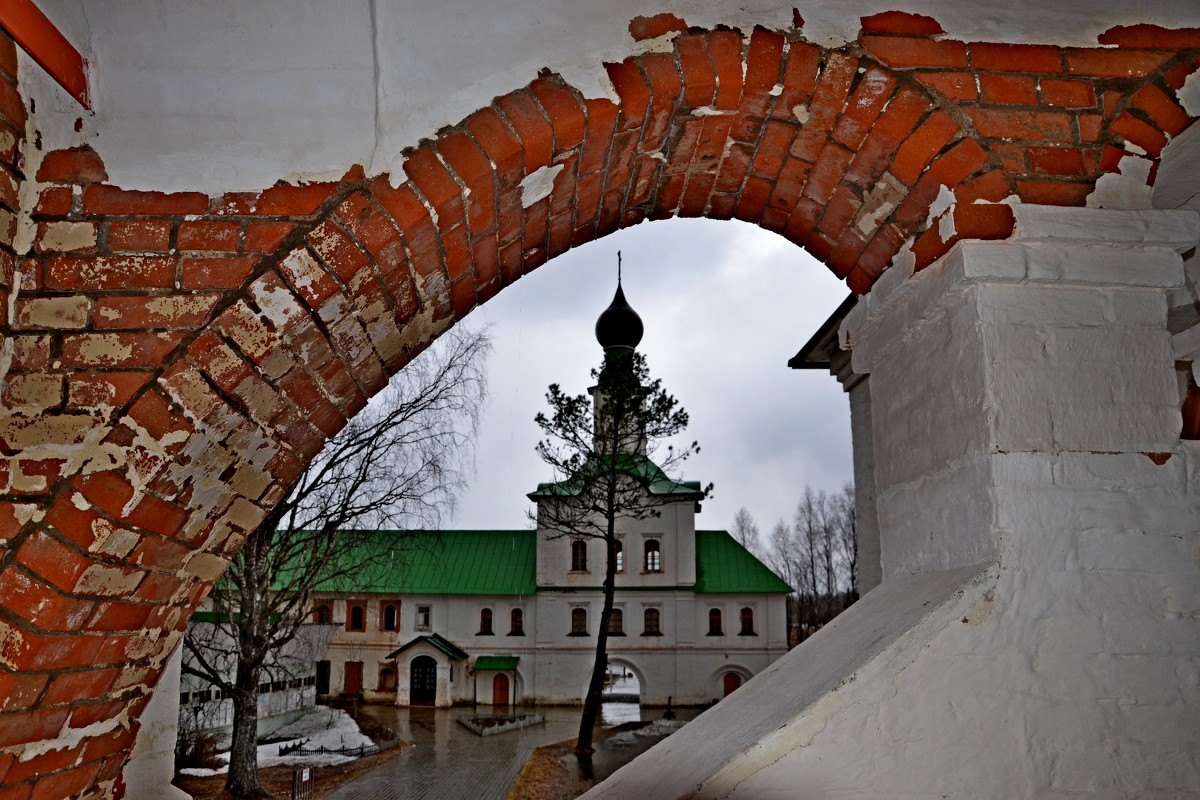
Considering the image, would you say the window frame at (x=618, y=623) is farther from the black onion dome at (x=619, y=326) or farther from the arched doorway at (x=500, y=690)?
the black onion dome at (x=619, y=326)

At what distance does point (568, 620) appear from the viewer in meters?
30.8

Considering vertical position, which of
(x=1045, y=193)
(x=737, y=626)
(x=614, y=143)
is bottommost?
(x=737, y=626)

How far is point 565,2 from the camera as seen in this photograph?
6.80 feet

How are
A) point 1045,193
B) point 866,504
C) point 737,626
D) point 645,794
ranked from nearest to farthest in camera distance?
point 645,794 < point 1045,193 < point 866,504 < point 737,626

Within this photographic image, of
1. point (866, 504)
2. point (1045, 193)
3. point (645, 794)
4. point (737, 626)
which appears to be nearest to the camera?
point (645, 794)

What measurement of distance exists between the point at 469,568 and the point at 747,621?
33.1ft

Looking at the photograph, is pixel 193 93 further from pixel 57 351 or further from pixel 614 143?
pixel 614 143

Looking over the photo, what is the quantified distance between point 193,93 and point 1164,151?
2.23m

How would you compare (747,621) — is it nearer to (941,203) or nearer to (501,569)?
(501,569)

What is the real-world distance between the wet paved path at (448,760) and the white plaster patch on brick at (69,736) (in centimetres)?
1551

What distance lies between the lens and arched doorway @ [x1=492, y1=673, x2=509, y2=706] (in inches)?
1206

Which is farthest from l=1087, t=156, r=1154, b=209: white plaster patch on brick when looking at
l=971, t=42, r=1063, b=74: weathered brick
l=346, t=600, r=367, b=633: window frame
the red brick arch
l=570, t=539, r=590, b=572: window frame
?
l=346, t=600, r=367, b=633: window frame

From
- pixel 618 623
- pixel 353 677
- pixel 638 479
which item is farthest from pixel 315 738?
pixel 618 623

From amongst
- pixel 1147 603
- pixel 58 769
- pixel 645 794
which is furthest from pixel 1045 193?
pixel 58 769
